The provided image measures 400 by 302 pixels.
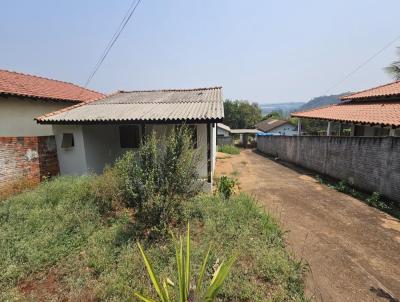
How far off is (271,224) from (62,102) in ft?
38.2

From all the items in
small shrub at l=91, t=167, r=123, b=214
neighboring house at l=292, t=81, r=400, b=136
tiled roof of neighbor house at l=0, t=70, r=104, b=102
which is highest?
tiled roof of neighbor house at l=0, t=70, r=104, b=102

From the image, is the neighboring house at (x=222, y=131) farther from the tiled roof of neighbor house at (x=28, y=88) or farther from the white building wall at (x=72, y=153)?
the white building wall at (x=72, y=153)

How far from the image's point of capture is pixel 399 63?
16672 mm

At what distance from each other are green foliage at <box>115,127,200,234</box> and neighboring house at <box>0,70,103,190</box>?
4373 millimetres

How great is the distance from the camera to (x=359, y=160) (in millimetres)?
8203

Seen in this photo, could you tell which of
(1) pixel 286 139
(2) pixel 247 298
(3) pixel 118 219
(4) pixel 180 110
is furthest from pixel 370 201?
(1) pixel 286 139

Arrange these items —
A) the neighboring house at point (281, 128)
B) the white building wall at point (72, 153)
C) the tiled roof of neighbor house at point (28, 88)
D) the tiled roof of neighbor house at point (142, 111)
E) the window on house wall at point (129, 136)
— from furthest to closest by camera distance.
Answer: the neighboring house at point (281, 128) < the window on house wall at point (129, 136) < the tiled roof of neighbor house at point (28, 88) < the white building wall at point (72, 153) < the tiled roof of neighbor house at point (142, 111)

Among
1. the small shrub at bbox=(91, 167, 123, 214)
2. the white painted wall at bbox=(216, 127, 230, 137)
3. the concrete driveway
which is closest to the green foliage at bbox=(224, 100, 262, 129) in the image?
the white painted wall at bbox=(216, 127, 230, 137)

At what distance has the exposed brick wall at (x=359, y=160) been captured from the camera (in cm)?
676

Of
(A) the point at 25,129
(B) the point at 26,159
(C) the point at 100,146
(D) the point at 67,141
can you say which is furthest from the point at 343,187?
(A) the point at 25,129

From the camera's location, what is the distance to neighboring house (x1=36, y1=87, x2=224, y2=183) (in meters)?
7.68

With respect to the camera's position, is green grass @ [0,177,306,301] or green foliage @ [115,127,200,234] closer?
green grass @ [0,177,306,301]

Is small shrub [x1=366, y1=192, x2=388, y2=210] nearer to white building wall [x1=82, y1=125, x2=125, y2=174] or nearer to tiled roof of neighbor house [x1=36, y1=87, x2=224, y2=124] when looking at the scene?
tiled roof of neighbor house [x1=36, y1=87, x2=224, y2=124]

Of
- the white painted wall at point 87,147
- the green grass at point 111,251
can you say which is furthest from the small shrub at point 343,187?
the white painted wall at point 87,147
